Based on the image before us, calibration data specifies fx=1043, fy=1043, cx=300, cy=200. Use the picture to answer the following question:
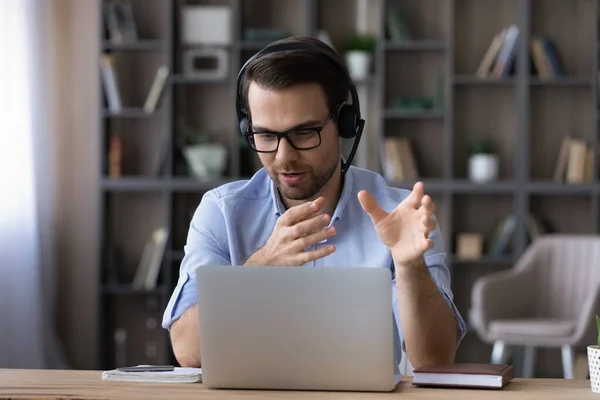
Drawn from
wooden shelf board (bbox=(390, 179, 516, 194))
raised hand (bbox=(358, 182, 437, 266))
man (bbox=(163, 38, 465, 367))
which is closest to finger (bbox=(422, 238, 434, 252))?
raised hand (bbox=(358, 182, 437, 266))

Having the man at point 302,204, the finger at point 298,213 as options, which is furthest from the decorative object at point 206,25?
the finger at point 298,213

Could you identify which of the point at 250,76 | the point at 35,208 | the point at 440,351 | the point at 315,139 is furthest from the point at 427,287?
the point at 35,208

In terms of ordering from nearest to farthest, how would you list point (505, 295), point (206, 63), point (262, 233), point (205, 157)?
point (262, 233), point (505, 295), point (205, 157), point (206, 63)

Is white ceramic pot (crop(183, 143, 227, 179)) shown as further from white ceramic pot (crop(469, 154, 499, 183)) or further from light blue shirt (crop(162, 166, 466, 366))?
light blue shirt (crop(162, 166, 466, 366))

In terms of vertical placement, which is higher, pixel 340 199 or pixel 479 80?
pixel 479 80

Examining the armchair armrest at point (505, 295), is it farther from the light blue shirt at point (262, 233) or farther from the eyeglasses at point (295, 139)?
the eyeglasses at point (295, 139)

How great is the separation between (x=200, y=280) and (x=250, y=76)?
65cm

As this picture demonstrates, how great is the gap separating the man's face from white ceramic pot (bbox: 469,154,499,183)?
340 cm

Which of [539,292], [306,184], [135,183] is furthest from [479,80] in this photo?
[306,184]

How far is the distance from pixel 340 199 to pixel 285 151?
0.62ft

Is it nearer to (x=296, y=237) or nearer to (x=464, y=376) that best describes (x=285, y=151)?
(x=296, y=237)

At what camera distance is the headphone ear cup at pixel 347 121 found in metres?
2.18

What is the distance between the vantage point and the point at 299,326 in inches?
64.6

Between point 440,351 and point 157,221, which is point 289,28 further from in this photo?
point 440,351
